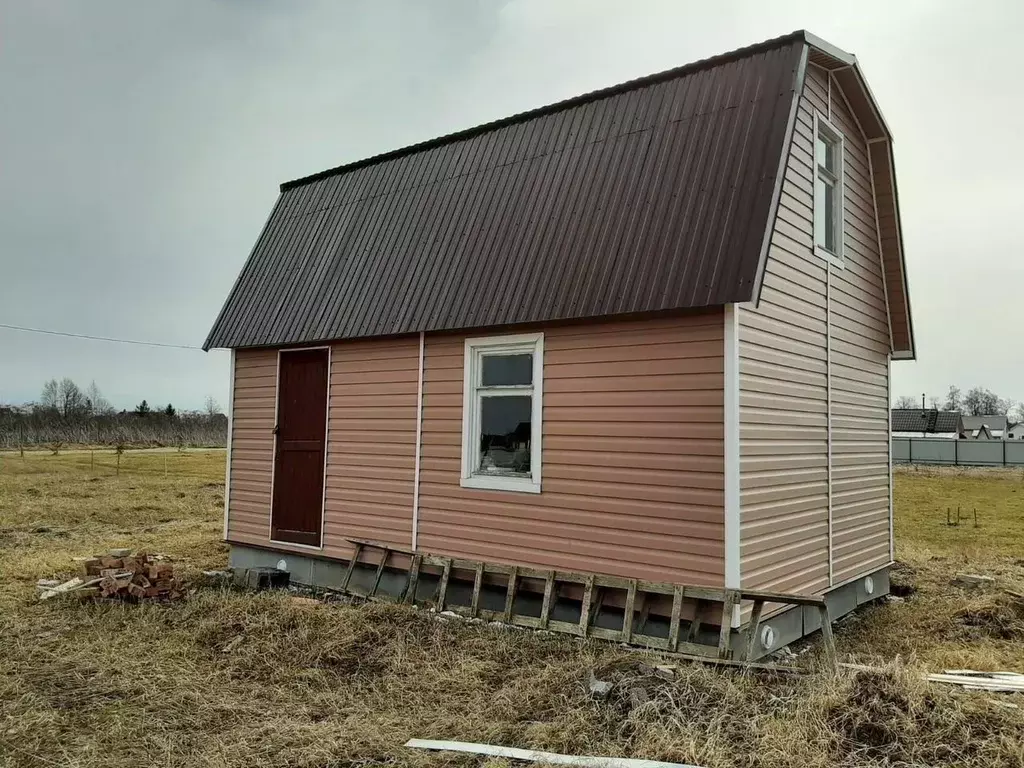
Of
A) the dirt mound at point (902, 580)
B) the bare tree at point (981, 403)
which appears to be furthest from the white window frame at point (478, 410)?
the bare tree at point (981, 403)

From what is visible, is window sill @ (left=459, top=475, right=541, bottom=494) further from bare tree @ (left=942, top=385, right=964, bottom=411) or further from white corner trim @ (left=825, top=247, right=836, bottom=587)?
bare tree @ (left=942, top=385, right=964, bottom=411)

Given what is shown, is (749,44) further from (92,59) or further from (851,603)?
(92,59)

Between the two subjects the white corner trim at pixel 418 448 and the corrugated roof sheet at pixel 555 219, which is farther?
the white corner trim at pixel 418 448

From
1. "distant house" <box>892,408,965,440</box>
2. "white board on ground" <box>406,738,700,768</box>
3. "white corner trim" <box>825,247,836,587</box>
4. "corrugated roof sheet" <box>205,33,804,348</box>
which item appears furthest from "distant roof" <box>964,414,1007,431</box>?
"white board on ground" <box>406,738,700,768</box>

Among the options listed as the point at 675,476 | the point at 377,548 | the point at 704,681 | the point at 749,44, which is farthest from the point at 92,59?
the point at 704,681

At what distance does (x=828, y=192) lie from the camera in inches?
287

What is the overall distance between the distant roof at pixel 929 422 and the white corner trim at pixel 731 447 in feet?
214

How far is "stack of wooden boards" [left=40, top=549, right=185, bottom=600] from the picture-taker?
7352 mm

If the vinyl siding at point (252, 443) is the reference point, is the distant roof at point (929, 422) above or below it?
above

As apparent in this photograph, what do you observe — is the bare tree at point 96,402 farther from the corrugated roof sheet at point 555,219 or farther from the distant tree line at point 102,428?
the corrugated roof sheet at point 555,219

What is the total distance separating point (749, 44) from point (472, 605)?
5717 mm

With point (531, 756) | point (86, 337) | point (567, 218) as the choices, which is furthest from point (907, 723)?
point (86, 337)

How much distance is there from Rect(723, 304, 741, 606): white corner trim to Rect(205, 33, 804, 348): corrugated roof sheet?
0.33m

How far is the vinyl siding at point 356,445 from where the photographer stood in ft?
24.5
